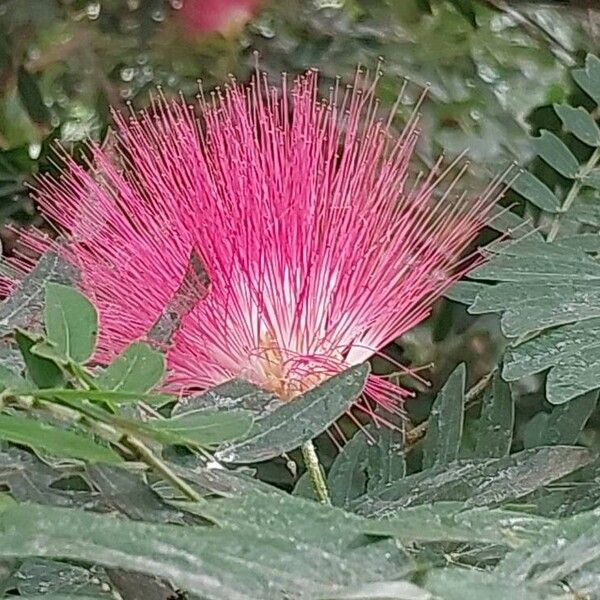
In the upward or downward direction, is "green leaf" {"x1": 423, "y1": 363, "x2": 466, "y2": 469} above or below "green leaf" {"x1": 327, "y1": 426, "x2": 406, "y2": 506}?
above

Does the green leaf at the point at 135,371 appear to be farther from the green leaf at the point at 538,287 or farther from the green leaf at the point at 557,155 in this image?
the green leaf at the point at 557,155

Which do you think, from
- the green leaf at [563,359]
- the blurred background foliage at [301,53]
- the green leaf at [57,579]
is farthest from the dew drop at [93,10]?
the green leaf at [57,579]

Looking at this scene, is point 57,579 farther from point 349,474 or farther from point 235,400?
point 349,474

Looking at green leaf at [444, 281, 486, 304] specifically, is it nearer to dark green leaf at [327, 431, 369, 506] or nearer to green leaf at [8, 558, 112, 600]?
dark green leaf at [327, 431, 369, 506]

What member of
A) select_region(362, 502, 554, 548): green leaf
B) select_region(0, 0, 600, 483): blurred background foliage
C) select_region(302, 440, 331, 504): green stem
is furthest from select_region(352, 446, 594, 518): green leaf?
select_region(0, 0, 600, 483): blurred background foliage

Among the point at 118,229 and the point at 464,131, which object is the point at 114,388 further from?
the point at 464,131
